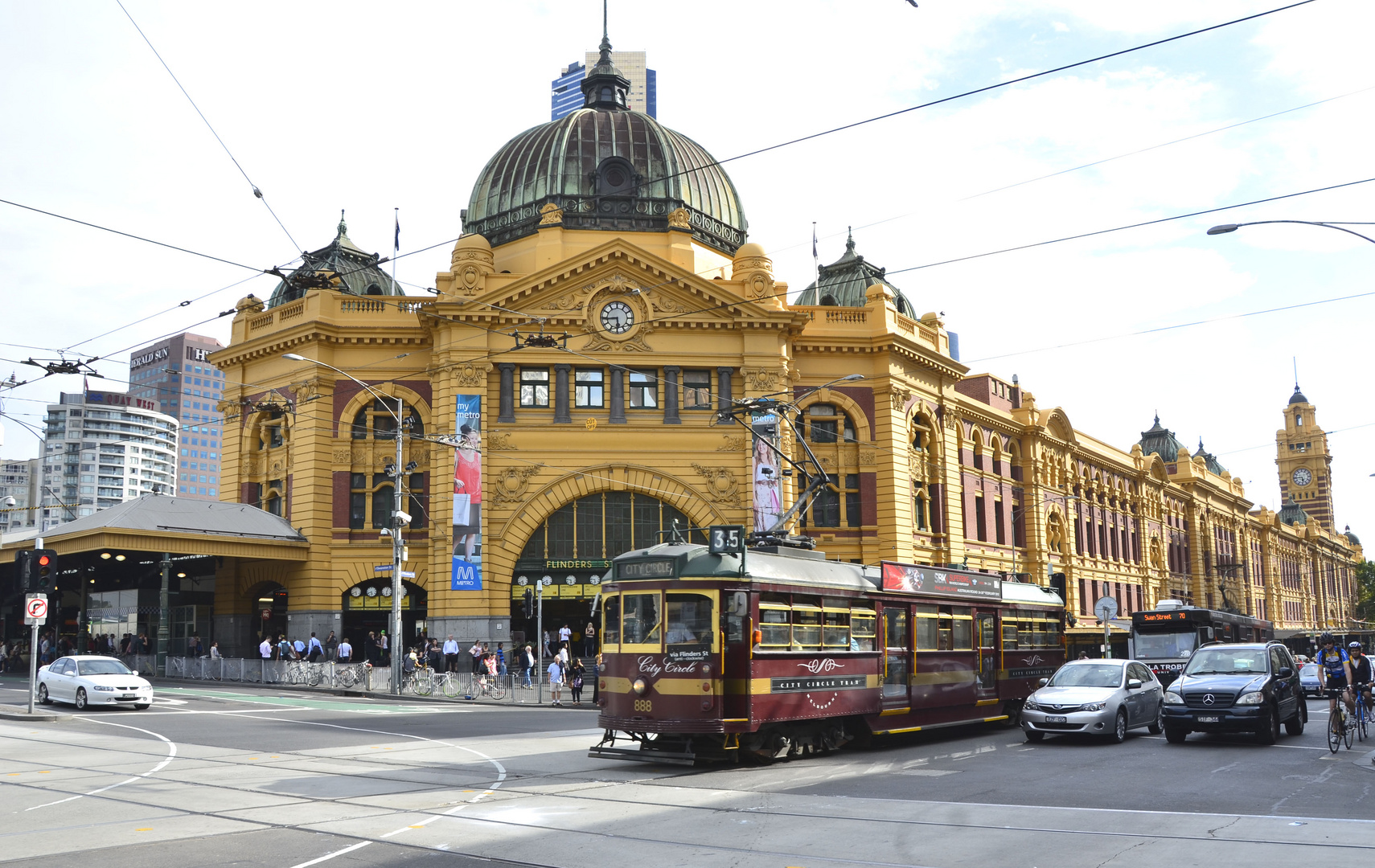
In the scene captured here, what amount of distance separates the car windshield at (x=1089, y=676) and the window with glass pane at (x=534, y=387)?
25.8m

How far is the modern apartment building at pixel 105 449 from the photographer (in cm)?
15875

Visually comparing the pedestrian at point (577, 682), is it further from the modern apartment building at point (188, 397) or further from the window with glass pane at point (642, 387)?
the modern apartment building at point (188, 397)

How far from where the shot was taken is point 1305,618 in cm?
12925

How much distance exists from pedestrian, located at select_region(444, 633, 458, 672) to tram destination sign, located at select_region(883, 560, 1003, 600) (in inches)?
808

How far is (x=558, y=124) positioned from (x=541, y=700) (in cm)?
2813

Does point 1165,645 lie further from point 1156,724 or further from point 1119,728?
point 1119,728

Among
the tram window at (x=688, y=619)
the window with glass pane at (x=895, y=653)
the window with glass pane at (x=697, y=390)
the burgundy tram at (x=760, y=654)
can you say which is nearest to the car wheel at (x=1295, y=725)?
the burgundy tram at (x=760, y=654)

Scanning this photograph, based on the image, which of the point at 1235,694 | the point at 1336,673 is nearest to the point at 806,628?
the point at 1235,694

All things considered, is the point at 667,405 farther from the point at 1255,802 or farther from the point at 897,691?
the point at 1255,802

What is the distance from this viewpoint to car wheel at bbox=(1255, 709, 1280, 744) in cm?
2055

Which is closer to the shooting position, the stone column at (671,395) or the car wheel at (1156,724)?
the car wheel at (1156,724)

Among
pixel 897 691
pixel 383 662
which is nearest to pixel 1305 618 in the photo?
pixel 383 662

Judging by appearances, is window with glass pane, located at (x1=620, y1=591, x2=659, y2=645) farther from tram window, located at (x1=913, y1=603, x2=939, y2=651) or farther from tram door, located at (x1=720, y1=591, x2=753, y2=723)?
tram window, located at (x1=913, y1=603, x2=939, y2=651)

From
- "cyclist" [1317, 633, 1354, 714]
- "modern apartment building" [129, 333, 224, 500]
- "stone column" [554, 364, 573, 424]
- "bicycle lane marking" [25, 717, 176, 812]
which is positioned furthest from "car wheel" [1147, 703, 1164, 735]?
"modern apartment building" [129, 333, 224, 500]
